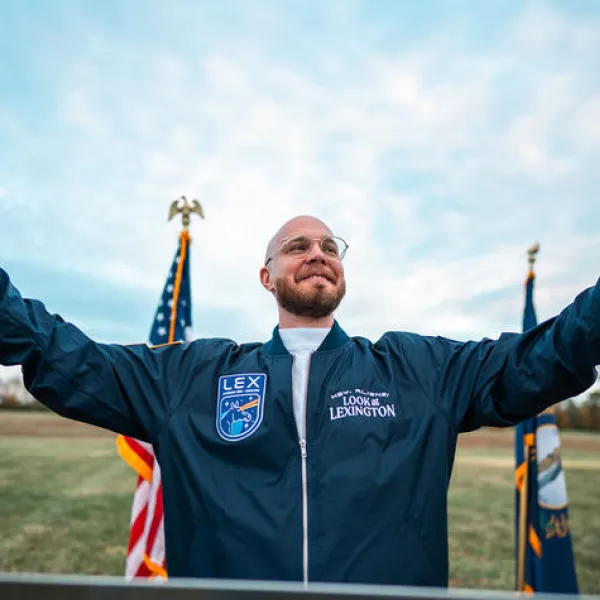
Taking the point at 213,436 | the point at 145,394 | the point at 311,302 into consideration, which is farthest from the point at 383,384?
the point at 145,394

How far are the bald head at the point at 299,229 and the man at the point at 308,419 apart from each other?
51cm

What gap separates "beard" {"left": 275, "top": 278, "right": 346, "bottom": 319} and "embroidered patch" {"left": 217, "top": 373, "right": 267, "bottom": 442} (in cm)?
37

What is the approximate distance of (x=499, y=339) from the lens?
6.75 ft

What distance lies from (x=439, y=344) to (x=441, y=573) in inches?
33.4

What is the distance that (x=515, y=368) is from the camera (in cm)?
191

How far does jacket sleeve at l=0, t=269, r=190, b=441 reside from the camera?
185cm

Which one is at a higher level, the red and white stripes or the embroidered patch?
the embroidered patch

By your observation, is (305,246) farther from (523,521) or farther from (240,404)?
(523,521)

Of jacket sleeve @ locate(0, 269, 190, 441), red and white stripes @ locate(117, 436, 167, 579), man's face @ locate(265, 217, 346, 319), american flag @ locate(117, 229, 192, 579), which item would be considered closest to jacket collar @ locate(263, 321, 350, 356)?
man's face @ locate(265, 217, 346, 319)

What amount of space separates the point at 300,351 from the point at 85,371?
0.85 metres

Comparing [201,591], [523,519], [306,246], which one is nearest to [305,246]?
[306,246]

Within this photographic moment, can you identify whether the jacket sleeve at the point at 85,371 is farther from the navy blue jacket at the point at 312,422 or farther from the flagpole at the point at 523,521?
the flagpole at the point at 523,521

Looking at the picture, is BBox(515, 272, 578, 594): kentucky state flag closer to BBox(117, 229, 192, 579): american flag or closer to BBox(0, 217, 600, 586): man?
BBox(0, 217, 600, 586): man

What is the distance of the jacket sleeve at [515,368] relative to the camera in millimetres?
1759
